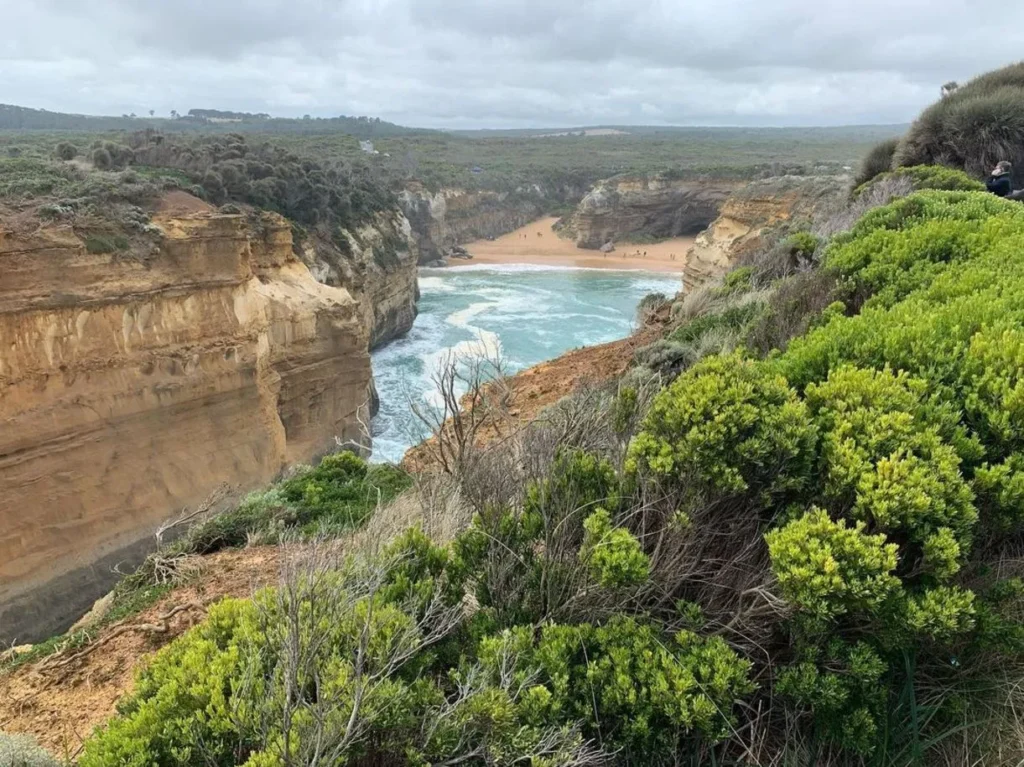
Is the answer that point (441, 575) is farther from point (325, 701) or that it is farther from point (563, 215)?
point (563, 215)

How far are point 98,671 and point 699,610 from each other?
183 inches

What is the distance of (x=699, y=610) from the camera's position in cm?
290

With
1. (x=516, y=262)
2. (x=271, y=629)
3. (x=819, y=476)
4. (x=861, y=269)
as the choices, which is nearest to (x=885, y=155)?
(x=861, y=269)

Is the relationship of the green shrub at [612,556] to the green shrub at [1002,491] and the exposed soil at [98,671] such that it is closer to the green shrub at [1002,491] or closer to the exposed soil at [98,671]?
the green shrub at [1002,491]

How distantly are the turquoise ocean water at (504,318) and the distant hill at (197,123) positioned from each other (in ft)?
236

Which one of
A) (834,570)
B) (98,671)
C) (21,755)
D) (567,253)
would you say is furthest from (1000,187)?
(567,253)

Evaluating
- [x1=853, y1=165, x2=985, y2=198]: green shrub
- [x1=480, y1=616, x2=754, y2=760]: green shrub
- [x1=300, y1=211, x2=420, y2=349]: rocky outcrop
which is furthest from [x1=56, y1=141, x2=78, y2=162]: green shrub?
[x1=480, y1=616, x2=754, y2=760]: green shrub

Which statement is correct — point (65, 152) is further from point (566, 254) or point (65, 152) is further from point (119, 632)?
point (566, 254)

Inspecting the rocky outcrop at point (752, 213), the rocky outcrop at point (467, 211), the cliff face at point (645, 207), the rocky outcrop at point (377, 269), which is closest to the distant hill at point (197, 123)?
the rocky outcrop at point (467, 211)

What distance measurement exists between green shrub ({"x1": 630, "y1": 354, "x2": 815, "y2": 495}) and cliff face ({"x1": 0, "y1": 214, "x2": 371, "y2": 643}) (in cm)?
1074

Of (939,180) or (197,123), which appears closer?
(939,180)

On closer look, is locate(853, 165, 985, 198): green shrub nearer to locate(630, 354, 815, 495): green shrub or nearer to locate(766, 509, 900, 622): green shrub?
locate(630, 354, 815, 495): green shrub

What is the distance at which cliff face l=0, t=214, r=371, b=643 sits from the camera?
1202 centimetres

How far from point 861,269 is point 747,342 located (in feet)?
3.56
